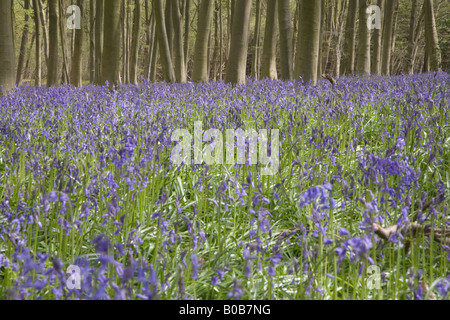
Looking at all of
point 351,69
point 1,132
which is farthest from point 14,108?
point 351,69

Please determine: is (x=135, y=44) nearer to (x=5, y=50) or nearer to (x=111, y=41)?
Answer: (x=111, y=41)

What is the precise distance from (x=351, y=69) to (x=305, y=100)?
10.4 m

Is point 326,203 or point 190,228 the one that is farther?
point 190,228

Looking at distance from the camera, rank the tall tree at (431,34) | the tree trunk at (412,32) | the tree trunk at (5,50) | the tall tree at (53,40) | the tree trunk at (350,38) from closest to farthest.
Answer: the tree trunk at (5,50), the tall tree at (53,40), the tall tree at (431,34), the tree trunk at (350,38), the tree trunk at (412,32)

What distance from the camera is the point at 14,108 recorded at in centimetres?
546

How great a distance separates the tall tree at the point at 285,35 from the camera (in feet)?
34.6

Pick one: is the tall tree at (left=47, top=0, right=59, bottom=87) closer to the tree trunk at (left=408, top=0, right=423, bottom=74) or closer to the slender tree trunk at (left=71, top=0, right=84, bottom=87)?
the slender tree trunk at (left=71, top=0, right=84, bottom=87)

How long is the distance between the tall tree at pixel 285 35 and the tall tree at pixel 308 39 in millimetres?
1533

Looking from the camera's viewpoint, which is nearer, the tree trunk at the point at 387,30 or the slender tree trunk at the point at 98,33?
the slender tree trunk at the point at 98,33

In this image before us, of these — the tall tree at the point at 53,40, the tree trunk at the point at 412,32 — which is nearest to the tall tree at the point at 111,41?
the tall tree at the point at 53,40

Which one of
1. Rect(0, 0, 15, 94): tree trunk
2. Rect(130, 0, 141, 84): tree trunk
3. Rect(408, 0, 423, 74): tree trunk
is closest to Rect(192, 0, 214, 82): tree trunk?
Rect(0, 0, 15, 94): tree trunk

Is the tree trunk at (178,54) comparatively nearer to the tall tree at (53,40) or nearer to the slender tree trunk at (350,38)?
the tall tree at (53,40)
